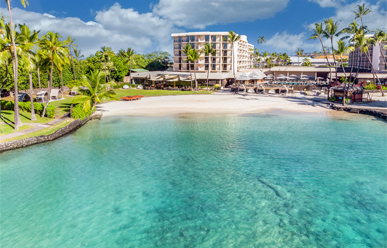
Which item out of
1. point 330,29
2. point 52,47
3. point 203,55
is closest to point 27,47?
point 52,47

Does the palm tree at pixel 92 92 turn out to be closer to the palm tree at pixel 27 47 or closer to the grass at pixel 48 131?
the grass at pixel 48 131

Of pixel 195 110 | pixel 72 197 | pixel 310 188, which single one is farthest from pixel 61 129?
pixel 310 188

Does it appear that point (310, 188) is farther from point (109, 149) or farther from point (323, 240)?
point (109, 149)

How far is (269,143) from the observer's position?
25.1 metres

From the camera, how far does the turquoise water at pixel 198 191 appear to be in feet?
39.3

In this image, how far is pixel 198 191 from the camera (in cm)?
1599

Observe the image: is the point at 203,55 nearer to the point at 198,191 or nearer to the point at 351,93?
the point at 351,93

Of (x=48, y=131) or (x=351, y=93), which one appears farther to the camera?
(x=351, y=93)

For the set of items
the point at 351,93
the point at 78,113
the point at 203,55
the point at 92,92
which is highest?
the point at 203,55

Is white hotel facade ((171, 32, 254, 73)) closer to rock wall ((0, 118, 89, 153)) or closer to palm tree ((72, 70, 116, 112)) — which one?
palm tree ((72, 70, 116, 112))

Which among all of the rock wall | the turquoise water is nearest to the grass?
the rock wall

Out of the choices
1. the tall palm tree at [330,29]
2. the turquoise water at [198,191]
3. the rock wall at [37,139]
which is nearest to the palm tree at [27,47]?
the rock wall at [37,139]

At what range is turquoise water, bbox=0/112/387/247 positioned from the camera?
1198cm

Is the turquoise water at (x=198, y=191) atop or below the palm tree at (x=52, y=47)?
below
